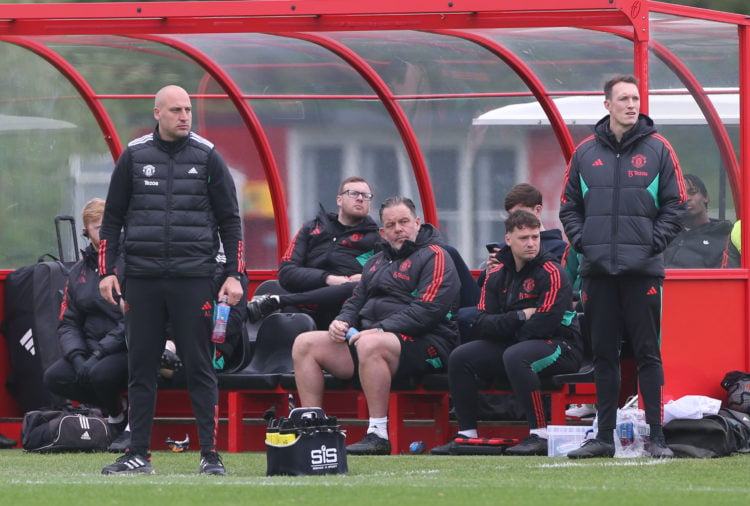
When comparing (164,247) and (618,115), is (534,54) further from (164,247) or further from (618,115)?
(164,247)

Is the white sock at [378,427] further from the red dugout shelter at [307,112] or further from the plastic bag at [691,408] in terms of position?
the red dugout shelter at [307,112]

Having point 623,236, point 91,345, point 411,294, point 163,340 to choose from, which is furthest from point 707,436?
point 91,345

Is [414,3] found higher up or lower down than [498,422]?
higher up

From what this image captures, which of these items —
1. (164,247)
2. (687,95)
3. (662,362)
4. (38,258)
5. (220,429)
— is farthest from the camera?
(38,258)

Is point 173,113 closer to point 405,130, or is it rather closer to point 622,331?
point 622,331

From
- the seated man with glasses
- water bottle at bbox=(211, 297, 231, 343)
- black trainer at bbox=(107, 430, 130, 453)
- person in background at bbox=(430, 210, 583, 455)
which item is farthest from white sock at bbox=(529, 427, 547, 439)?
black trainer at bbox=(107, 430, 130, 453)

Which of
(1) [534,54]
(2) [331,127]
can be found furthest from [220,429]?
(1) [534,54]

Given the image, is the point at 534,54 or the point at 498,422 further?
the point at 534,54

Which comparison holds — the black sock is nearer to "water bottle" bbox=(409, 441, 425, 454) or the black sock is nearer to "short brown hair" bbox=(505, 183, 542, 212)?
"water bottle" bbox=(409, 441, 425, 454)

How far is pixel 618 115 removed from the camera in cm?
821

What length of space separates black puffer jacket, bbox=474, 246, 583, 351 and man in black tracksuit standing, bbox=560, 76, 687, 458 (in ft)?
2.32

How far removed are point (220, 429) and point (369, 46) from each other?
9.58 feet

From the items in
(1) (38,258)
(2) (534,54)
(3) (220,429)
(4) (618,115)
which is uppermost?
(2) (534,54)

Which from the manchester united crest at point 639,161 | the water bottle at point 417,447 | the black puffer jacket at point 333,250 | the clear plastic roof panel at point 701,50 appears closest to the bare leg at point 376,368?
the water bottle at point 417,447
